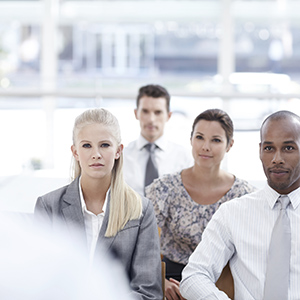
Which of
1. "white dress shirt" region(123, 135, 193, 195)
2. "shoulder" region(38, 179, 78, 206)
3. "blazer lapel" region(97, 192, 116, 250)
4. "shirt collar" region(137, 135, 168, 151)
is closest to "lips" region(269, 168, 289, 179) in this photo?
"blazer lapel" region(97, 192, 116, 250)

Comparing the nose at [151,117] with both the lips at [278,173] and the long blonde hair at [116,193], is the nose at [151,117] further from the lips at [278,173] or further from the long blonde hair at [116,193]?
the lips at [278,173]

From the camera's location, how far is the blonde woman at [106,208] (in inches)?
69.9

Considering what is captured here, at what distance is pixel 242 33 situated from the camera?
723 centimetres

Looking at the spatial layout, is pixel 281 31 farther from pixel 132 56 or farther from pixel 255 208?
pixel 255 208

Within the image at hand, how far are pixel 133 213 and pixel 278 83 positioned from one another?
5.57 m

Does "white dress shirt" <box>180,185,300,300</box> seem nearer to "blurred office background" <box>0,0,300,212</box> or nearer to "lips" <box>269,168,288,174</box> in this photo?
"lips" <box>269,168,288,174</box>

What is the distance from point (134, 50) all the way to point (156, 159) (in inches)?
185

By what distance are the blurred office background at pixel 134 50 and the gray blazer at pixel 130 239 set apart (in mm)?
2596

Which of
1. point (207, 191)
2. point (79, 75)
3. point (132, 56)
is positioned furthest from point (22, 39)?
point (207, 191)

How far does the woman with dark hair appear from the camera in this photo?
2268 millimetres

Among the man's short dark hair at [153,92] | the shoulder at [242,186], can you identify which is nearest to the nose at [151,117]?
the man's short dark hair at [153,92]

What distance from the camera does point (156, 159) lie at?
3.04m

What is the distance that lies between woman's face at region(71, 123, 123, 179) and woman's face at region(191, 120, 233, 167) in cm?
55

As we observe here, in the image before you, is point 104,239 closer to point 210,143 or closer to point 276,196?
point 276,196
